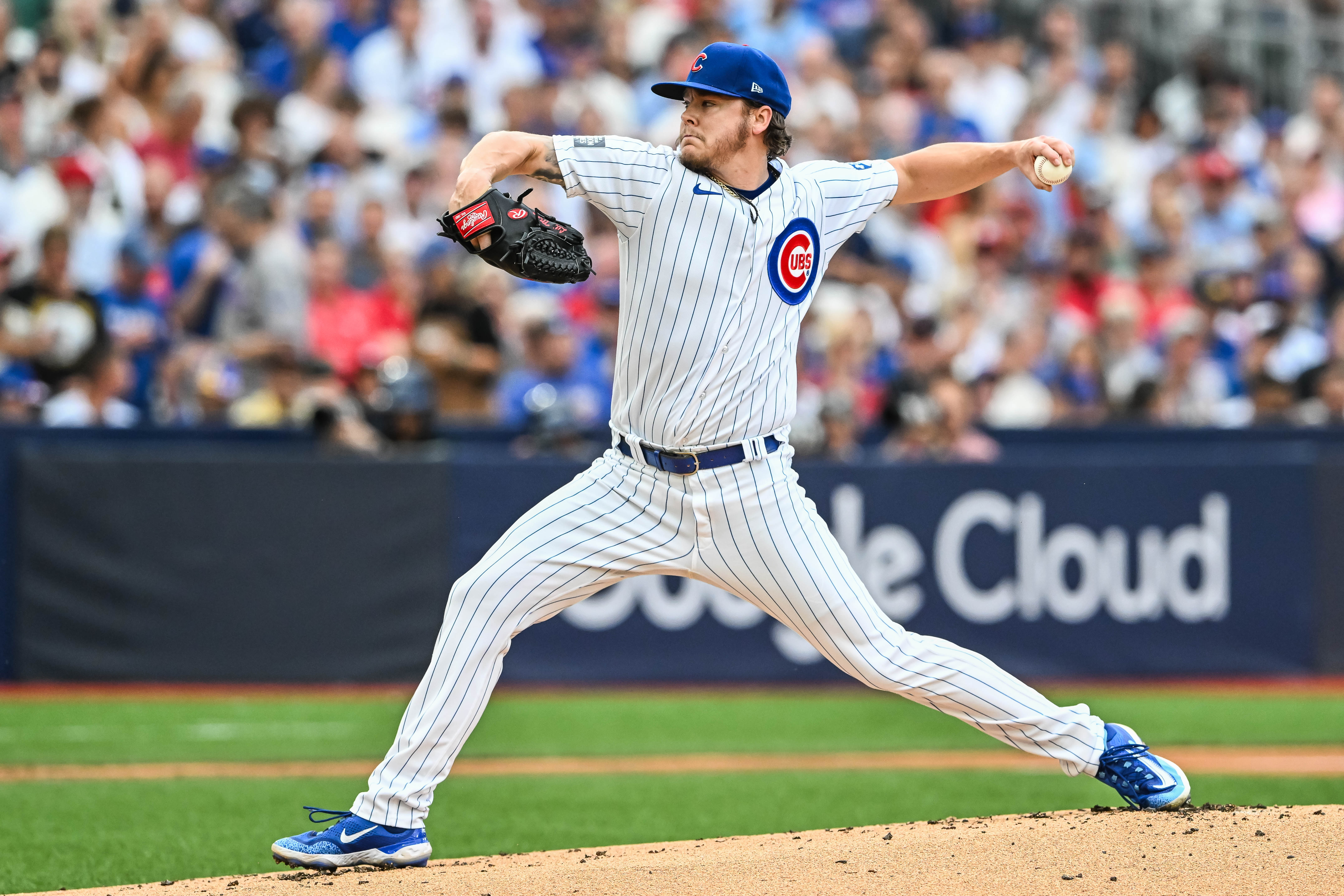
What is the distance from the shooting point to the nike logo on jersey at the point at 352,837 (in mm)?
4531

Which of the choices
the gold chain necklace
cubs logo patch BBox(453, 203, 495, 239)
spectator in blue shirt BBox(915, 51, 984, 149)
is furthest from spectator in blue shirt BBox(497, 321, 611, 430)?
cubs logo patch BBox(453, 203, 495, 239)

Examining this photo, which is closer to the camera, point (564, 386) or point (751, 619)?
point (751, 619)

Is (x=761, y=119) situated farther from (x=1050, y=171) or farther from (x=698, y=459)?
(x=698, y=459)

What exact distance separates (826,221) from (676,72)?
901 cm

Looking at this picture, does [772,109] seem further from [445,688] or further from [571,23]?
[571,23]

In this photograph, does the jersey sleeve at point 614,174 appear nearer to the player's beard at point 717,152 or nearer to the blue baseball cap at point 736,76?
the player's beard at point 717,152

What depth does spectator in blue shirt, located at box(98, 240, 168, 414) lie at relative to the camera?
1074 centimetres

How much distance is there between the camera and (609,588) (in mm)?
10242

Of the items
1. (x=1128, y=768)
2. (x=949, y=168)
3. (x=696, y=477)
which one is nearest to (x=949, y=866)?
(x=1128, y=768)

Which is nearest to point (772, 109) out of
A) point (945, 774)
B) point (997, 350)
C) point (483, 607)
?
point (483, 607)

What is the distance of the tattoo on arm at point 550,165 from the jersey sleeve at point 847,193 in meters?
0.71

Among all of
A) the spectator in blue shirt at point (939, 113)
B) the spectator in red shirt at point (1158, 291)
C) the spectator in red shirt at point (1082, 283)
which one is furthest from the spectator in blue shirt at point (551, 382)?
the spectator in red shirt at point (1158, 291)

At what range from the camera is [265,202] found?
37.2 ft

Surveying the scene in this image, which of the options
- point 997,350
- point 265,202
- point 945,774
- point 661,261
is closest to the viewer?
point 661,261
